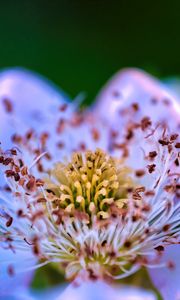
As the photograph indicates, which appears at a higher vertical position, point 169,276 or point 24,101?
point 24,101

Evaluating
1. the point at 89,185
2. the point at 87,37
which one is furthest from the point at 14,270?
the point at 87,37

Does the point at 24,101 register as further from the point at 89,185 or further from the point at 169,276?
the point at 169,276

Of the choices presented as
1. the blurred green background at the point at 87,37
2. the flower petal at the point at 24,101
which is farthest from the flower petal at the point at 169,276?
the blurred green background at the point at 87,37

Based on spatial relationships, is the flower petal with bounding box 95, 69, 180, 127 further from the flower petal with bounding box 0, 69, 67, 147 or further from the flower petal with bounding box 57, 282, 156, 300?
the flower petal with bounding box 57, 282, 156, 300

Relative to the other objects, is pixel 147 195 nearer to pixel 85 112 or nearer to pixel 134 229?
pixel 134 229

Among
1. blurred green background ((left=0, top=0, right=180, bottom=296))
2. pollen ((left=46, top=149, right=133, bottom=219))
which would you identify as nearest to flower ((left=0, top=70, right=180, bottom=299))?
pollen ((left=46, top=149, right=133, bottom=219))

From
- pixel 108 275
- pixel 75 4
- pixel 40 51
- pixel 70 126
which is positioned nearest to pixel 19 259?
pixel 108 275

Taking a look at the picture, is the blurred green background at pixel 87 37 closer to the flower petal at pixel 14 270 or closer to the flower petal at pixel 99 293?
the flower petal at pixel 14 270
